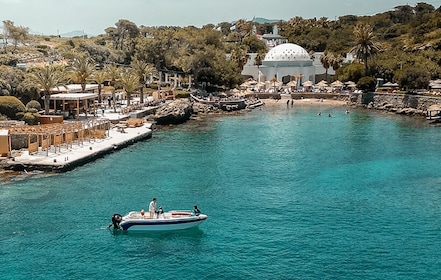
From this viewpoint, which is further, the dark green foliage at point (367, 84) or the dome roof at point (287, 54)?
the dome roof at point (287, 54)

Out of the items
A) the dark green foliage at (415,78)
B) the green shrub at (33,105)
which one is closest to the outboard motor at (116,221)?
the green shrub at (33,105)

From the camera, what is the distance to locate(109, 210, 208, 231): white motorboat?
1144 inches

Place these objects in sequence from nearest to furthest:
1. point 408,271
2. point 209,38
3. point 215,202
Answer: point 408,271, point 215,202, point 209,38

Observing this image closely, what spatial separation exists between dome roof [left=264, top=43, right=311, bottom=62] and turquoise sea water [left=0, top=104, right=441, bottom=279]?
6929 centimetres

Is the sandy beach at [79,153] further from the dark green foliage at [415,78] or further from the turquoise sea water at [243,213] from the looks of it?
the dark green foliage at [415,78]

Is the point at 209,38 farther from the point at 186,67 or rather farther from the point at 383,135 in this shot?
the point at 383,135

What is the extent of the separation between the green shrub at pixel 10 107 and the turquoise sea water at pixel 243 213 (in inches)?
539

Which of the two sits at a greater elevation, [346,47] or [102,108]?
[346,47]

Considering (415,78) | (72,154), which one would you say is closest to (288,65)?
(415,78)

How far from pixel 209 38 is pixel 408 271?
88.6 metres

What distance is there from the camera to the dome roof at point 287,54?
123m

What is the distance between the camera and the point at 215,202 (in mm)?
34312

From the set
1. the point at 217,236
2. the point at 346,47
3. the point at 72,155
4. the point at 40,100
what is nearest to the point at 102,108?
the point at 40,100

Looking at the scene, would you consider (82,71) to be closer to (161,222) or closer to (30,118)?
(30,118)
